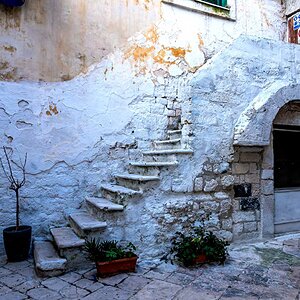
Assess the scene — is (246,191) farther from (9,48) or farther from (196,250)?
(9,48)

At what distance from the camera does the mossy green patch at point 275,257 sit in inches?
121

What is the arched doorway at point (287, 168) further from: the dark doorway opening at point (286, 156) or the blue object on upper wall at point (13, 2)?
the blue object on upper wall at point (13, 2)

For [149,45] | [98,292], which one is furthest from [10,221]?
[149,45]

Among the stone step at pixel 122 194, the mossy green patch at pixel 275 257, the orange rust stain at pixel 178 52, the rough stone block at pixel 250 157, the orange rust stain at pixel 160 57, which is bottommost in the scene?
the mossy green patch at pixel 275 257

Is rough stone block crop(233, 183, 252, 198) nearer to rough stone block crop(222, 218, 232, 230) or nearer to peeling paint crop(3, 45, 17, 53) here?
rough stone block crop(222, 218, 232, 230)

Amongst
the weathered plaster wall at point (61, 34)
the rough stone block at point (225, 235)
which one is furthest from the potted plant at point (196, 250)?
the weathered plaster wall at point (61, 34)

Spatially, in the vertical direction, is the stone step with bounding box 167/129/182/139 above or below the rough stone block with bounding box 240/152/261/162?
above

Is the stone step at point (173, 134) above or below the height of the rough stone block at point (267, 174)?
above

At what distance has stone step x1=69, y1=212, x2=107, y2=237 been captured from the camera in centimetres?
287

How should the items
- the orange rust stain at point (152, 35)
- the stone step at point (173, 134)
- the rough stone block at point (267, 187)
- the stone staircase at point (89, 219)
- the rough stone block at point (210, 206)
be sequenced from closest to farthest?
the stone staircase at point (89, 219) → the rough stone block at point (210, 206) → the rough stone block at point (267, 187) → the stone step at point (173, 134) → the orange rust stain at point (152, 35)

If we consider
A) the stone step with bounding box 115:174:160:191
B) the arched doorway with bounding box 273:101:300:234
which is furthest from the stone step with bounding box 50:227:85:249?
the arched doorway with bounding box 273:101:300:234

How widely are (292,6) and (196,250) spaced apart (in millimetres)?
5430

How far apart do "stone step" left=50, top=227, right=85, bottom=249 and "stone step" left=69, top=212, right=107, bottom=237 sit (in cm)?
7

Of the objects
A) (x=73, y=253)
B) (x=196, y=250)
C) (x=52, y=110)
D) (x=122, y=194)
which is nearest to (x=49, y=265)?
(x=73, y=253)
